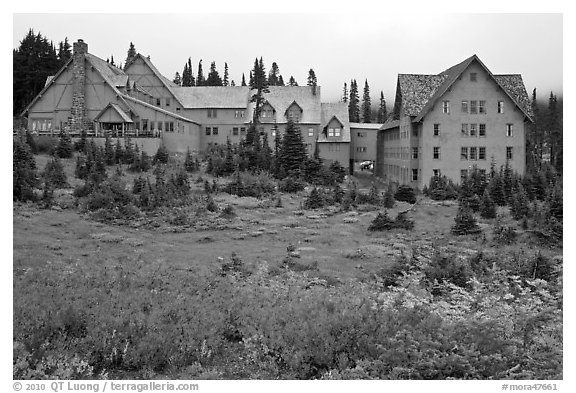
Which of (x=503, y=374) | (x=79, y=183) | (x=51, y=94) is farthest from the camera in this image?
(x=51, y=94)

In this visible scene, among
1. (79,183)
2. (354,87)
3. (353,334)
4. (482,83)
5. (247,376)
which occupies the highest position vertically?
(354,87)

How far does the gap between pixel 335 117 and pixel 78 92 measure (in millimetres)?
26411

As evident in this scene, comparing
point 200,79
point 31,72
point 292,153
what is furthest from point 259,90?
point 200,79

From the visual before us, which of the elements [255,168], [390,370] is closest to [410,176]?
[255,168]

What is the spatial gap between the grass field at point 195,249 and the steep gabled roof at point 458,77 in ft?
45.3

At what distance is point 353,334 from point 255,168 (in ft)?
97.6

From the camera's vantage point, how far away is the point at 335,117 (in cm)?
5566

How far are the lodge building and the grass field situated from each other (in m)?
13.2

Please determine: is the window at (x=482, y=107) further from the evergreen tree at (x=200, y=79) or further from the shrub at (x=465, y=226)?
the evergreen tree at (x=200, y=79)

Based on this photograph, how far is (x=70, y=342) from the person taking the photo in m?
11.7

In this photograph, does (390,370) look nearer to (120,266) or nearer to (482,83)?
(120,266)

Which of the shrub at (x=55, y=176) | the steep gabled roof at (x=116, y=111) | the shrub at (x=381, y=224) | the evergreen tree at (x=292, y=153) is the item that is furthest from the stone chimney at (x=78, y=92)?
the shrub at (x=381, y=224)
